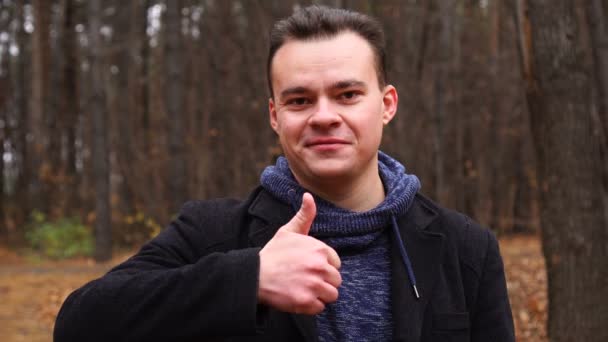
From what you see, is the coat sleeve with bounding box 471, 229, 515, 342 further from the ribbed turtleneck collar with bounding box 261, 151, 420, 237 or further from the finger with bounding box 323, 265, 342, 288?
the finger with bounding box 323, 265, 342, 288

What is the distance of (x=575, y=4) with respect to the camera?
16.5ft

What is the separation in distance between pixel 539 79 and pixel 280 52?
128 inches

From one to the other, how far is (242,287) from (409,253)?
66 centimetres

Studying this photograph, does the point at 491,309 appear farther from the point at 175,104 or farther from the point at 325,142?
the point at 175,104

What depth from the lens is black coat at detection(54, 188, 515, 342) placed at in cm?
180

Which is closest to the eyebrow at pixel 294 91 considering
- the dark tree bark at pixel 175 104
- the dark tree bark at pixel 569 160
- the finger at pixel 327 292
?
the finger at pixel 327 292

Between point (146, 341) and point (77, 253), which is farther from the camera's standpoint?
point (77, 253)

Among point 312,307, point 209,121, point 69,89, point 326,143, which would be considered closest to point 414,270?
point 326,143

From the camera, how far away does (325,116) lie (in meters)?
2.10

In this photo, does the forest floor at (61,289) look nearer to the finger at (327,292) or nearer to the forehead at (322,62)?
the forehead at (322,62)

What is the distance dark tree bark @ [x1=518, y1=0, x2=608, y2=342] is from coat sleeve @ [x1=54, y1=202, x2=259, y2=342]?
146 inches

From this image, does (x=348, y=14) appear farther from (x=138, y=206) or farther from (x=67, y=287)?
(x=138, y=206)

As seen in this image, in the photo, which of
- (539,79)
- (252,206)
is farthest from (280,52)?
(539,79)

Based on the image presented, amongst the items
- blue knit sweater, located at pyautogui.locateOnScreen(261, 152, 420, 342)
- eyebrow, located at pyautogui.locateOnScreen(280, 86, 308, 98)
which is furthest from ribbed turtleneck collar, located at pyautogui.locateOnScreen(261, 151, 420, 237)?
eyebrow, located at pyautogui.locateOnScreen(280, 86, 308, 98)
